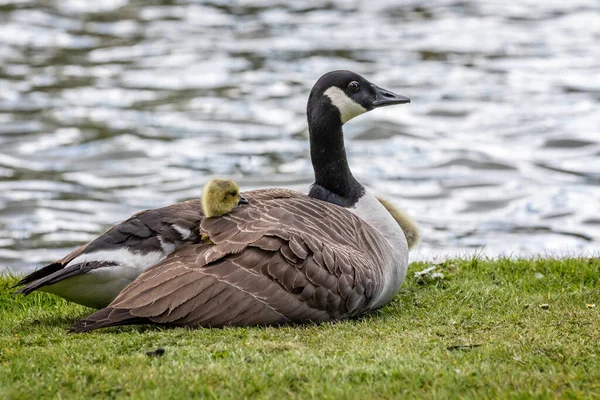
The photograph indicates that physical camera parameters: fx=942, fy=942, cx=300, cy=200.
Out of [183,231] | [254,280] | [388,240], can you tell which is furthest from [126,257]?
[388,240]

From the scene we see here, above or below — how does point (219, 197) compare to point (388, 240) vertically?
above

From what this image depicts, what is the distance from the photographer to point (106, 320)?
684cm

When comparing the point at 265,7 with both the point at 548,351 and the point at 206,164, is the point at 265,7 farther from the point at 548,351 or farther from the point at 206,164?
the point at 548,351

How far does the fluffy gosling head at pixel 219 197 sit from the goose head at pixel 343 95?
1.48 metres

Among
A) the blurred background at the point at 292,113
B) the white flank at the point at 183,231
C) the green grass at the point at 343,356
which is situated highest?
the white flank at the point at 183,231

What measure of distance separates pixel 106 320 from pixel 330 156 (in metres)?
2.99

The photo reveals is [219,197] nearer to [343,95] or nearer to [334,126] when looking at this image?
[334,126]

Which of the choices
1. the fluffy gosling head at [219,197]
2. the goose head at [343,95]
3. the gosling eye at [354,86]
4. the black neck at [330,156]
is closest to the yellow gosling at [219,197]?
the fluffy gosling head at [219,197]

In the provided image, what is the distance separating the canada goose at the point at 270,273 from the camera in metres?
7.00

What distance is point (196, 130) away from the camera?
70.0ft

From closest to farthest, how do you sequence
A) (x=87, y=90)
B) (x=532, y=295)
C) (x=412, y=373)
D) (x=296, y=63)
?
(x=412, y=373)
(x=532, y=295)
(x=87, y=90)
(x=296, y=63)

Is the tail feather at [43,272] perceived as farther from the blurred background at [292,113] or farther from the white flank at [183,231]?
the blurred background at [292,113]

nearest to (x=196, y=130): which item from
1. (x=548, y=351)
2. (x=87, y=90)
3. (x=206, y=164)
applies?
(x=206, y=164)

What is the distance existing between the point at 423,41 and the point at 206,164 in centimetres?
1079
